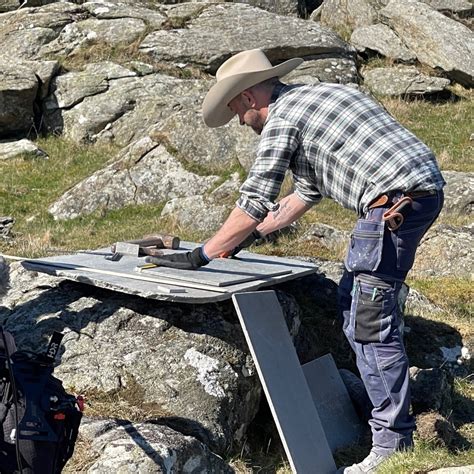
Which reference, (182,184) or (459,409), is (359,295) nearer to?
(459,409)

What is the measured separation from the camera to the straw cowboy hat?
15.9 ft

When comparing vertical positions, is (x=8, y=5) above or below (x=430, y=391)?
below

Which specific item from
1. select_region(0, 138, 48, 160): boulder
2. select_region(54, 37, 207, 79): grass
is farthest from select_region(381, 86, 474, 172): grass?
select_region(0, 138, 48, 160): boulder

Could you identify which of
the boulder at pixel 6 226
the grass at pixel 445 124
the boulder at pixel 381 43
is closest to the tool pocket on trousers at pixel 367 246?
the boulder at pixel 6 226

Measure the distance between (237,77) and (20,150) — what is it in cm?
1107

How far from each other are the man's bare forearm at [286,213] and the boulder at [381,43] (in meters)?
14.4

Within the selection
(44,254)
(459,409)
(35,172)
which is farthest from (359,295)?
(35,172)

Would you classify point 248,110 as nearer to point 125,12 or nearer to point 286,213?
point 286,213

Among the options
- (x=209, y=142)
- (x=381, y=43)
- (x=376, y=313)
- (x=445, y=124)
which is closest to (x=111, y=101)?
(x=209, y=142)

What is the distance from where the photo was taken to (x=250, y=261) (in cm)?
621

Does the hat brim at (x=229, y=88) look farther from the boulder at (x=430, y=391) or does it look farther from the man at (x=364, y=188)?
the boulder at (x=430, y=391)

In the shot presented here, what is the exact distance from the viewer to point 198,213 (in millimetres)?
10789

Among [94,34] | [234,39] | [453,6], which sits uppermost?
[94,34]

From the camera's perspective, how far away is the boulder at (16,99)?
16078 mm
